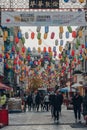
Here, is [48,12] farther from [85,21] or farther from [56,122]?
[56,122]

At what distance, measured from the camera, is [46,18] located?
32969mm

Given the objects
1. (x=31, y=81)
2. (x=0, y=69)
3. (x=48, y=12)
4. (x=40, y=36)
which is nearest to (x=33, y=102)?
(x=40, y=36)

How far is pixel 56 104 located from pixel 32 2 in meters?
6.60

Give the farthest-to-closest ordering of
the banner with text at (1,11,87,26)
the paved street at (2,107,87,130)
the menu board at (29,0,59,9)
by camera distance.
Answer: the banner with text at (1,11,87,26), the menu board at (29,0,59,9), the paved street at (2,107,87,130)

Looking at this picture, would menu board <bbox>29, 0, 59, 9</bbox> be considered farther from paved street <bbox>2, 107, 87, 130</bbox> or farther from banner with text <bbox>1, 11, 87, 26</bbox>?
paved street <bbox>2, 107, 87, 130</bbox>

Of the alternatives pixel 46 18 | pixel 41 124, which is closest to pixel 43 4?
pixel 46 18

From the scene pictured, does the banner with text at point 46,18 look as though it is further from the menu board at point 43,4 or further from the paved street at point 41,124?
the paved street at point 41,124

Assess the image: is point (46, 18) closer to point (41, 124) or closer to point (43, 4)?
point (43, 4)

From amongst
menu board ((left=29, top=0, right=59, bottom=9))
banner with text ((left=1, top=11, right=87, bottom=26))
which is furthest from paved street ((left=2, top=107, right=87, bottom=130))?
menu board ((left=29, top=0, right=59, bottom=9))

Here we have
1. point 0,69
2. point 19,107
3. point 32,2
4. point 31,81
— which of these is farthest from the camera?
point 31,81

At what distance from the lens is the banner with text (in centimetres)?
3284

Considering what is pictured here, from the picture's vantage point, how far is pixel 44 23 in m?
33.0

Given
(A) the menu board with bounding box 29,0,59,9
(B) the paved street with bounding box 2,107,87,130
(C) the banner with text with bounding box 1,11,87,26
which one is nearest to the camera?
(B) the paved street with bounding box 2,107,87,130

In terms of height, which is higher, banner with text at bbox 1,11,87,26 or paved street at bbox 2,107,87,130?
banner with text at bbox 1,11,87,26
